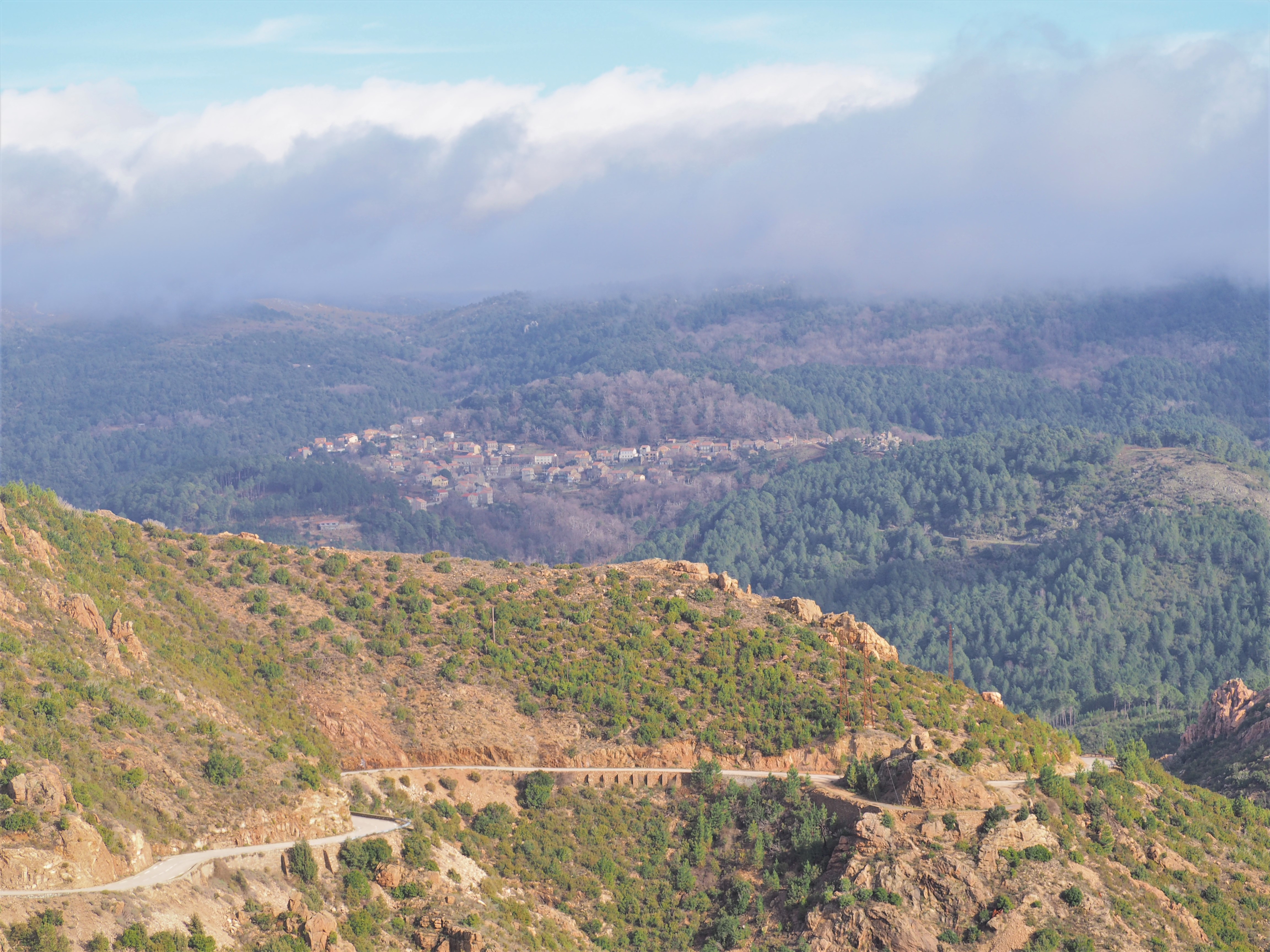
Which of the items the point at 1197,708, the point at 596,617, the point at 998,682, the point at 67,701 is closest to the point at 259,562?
the point at 596,617

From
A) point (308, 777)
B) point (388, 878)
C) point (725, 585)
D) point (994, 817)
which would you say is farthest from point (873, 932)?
point (725, 585)

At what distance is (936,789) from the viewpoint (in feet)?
226

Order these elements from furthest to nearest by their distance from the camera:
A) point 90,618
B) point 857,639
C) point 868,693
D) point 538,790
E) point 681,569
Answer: point 681,569, point 857,639, point 868,693, point 538,790, point 90,618

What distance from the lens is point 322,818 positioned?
2569 inches

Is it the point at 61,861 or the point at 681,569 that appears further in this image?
the point at 681,569

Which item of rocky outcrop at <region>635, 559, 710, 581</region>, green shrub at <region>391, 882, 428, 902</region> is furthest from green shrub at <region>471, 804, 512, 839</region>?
rocky outcrop at <region>635, 559, 710, 581</region>

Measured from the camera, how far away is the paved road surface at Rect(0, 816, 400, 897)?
172 feet

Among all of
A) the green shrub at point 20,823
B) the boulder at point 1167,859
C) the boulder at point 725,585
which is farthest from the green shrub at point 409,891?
the boulder at point 725,585

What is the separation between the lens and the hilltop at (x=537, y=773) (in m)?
61.1

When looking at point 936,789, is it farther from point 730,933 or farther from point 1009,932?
point 730,933

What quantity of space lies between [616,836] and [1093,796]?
22.9 metres

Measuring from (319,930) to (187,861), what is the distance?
5.80m

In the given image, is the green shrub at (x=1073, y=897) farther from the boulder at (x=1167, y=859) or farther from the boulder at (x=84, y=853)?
the boulder at (x=84, y=853)

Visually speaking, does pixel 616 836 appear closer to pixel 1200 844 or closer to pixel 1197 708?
pixel 1200 844
